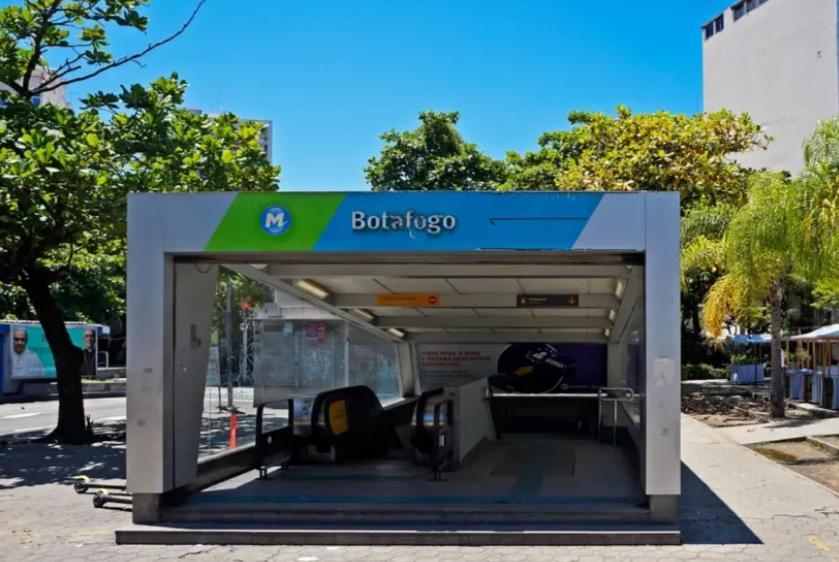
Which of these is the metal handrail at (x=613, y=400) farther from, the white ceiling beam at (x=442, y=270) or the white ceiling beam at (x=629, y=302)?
the white ceiling beam at (x=442, y=270)

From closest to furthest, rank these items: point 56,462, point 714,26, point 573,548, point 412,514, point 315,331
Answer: point 573,548 → point 412,514 → point 56,462 → point 315,331 → point 714,26

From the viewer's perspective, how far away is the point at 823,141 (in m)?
14.2

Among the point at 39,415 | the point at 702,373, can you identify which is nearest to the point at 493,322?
the point at 39,415

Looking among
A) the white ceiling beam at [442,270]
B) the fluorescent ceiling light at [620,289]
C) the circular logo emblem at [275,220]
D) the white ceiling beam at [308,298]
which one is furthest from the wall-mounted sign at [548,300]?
the circular logo emblem at [275,220]

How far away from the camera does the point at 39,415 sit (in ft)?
76.3

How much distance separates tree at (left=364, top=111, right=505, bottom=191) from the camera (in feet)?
109

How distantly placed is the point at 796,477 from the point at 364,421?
574 cm

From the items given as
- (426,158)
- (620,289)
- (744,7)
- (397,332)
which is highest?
(744,7)

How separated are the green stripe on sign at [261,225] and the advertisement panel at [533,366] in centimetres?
966

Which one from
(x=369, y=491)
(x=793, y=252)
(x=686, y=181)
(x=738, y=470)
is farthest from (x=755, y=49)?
(x=369, y=491)

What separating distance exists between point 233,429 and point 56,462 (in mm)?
4799

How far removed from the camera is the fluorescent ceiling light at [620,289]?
432 inches

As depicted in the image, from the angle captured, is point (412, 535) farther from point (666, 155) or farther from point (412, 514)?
point (666, 155)

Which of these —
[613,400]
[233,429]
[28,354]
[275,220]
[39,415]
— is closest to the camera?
[275,220]
